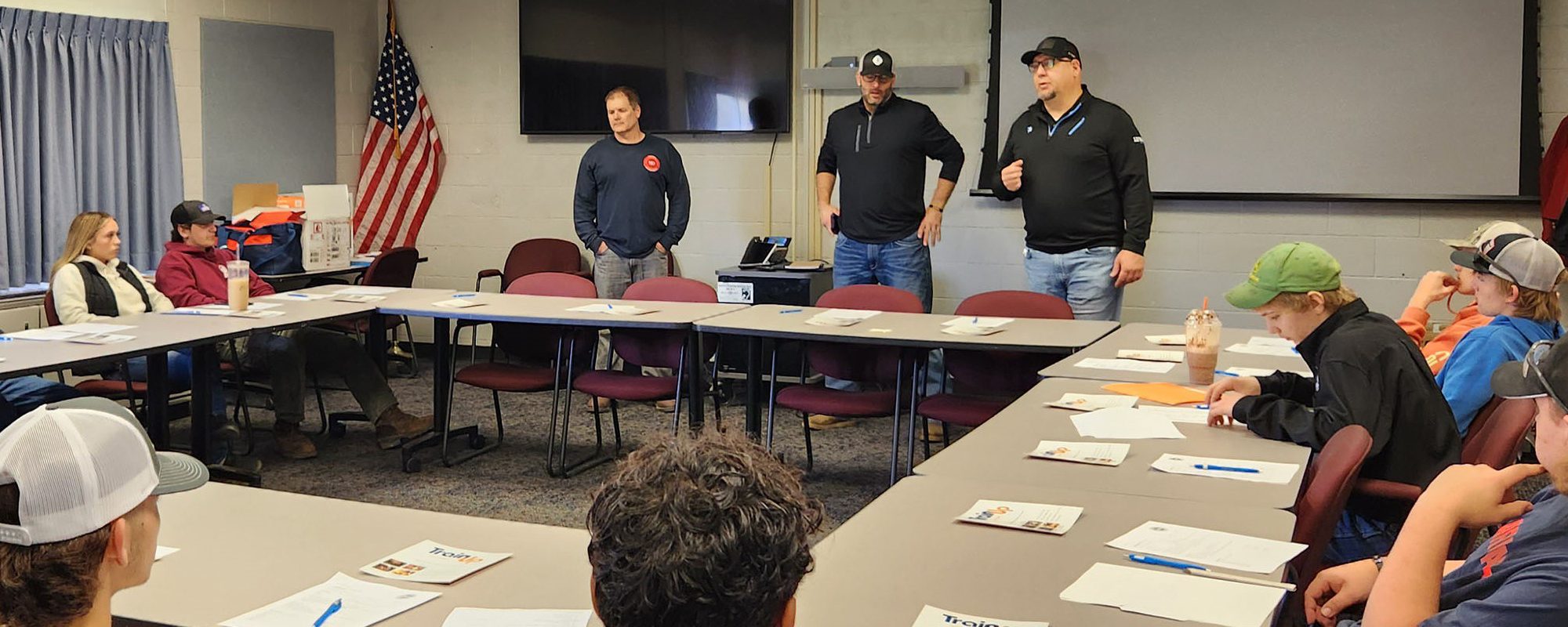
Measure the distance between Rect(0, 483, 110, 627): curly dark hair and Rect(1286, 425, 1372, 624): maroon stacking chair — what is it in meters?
1.80

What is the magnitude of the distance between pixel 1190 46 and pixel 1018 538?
15.6 ft

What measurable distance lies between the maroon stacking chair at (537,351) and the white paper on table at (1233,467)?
10.2ft

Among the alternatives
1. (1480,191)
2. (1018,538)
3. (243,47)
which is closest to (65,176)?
(243,47)

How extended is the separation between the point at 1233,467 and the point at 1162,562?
70 cm

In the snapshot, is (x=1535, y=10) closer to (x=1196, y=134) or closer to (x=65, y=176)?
(x=1196, y=134)

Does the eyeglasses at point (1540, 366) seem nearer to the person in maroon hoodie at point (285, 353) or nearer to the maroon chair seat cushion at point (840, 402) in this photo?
the maroon chair seat cushion at point (840, 402)

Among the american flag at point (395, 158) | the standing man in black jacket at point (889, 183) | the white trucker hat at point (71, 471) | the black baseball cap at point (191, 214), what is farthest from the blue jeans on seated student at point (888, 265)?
the white trucker hat at point (71, 471)

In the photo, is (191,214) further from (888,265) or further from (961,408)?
(961,408)

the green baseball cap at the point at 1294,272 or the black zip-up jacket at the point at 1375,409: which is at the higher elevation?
the green baseball cap at the point at 1294,272

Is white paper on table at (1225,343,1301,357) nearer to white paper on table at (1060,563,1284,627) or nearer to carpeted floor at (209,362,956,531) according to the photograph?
carpeted floor at (209,362,956,531)

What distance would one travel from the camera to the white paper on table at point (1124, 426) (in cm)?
293

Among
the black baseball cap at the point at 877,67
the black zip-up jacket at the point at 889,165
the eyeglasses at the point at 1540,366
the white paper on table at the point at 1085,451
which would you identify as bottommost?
the white paper on table at the point at 1085,451

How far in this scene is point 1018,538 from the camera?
85.0 inches

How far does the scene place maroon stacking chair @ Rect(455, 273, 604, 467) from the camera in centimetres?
541
